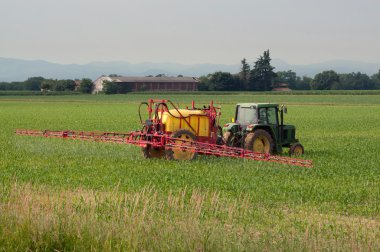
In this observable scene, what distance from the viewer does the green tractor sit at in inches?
811

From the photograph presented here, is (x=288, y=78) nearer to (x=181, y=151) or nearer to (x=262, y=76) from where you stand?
(x=262, y=76)

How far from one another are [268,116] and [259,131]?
3.37 ft

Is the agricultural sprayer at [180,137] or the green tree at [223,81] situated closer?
the agricultural sprayer at [180,137]

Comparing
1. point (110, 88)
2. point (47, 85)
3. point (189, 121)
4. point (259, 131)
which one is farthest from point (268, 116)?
point (47, 85)

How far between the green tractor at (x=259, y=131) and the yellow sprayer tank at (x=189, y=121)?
1139 mm

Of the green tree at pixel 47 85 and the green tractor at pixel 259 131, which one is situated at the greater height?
the green tractor at pixel 259 131

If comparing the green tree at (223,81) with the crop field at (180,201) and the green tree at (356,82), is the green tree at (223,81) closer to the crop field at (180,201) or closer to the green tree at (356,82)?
the green tree at (356,82)

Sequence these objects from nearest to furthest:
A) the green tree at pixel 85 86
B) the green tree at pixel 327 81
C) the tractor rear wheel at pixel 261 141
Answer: the tractor rear wheel at pixel 261 141, the green tree at pixel 85 86, the green tree at pixel 327 81

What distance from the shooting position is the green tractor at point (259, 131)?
2059 centimetres

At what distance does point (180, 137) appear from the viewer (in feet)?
62.3

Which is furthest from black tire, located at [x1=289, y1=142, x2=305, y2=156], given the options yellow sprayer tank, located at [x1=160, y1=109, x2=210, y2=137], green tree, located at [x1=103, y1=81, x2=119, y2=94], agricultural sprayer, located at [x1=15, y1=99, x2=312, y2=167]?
green tree, located at [x1=103, y1=81, x2=119, y2=94]

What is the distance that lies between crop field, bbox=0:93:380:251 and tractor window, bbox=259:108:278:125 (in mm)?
1723

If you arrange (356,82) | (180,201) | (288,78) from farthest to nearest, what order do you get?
(288,78) < (356,82) < (180,201)

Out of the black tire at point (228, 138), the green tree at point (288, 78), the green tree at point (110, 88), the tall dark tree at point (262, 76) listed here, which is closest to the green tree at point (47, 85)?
the green tree at point (110, 88)
